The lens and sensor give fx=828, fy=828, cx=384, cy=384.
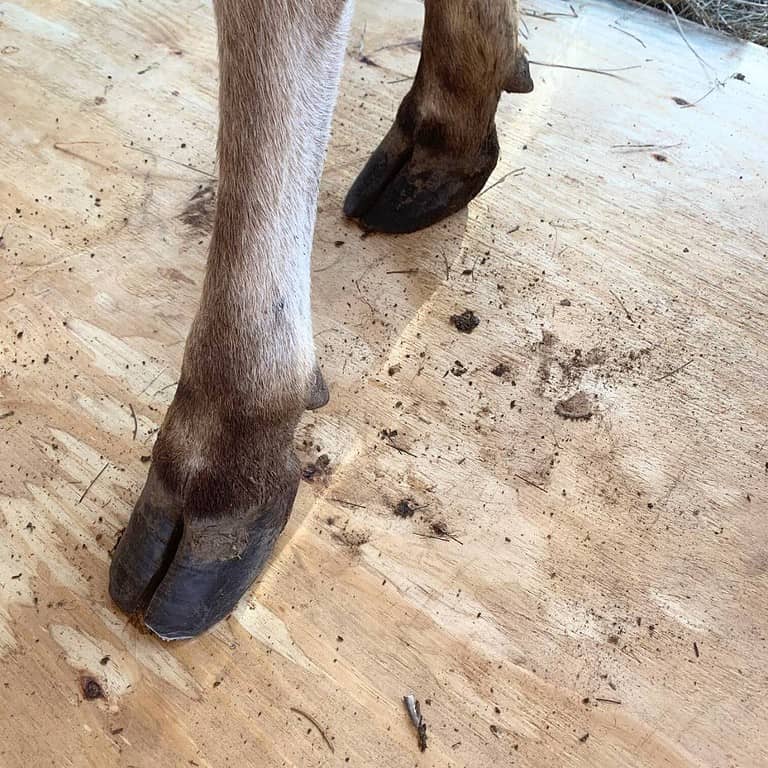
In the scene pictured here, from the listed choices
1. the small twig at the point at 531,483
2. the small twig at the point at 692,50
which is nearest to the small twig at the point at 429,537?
the small twig at the point at 531,483

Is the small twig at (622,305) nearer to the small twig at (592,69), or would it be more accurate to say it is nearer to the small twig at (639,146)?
the small twig at (639,146)

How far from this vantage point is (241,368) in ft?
3.21

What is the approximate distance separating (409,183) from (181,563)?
806 millimetres

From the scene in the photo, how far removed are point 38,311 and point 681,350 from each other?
1073mm

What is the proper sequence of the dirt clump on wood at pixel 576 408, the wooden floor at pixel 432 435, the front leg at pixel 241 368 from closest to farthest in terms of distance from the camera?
the front leg at pixel 241 368 → the wooden floor at pixel 432 435 → the dirt clump on wood at pixel 576 408

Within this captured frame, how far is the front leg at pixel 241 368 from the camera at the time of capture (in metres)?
0.91

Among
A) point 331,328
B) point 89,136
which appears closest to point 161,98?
point 89,136

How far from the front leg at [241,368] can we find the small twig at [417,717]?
0.82 feet

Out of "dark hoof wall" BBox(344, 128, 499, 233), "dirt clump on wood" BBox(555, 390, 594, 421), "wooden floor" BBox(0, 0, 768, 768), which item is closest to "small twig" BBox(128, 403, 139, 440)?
"wooden floor" BBox(0, 0, 768, 768)

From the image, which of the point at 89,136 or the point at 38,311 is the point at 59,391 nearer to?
the point at 38,311

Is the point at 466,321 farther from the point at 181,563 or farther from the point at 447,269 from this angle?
the point at 181,563

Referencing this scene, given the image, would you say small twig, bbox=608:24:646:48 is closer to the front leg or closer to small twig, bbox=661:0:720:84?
small twig, bbox=661:0:720:84

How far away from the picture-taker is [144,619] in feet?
3.33

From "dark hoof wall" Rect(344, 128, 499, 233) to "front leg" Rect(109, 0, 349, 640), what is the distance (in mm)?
481
